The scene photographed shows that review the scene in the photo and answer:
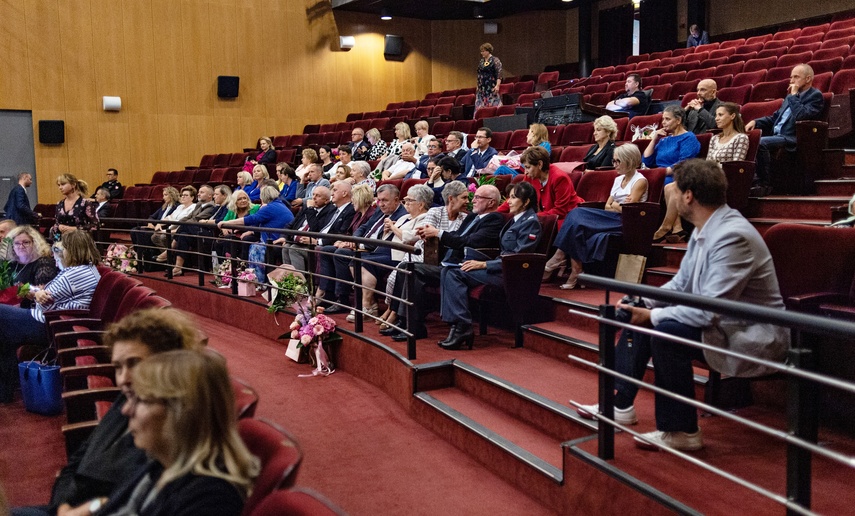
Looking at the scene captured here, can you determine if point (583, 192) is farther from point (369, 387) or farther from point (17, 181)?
point (17, 181)

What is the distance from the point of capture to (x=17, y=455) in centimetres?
296

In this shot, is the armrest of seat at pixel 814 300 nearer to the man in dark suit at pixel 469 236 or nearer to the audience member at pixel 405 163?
the man in dark suit at pixel 469 236

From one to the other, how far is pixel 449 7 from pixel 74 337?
1066cm

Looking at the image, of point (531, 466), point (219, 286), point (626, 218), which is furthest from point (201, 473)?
point (219, 286)

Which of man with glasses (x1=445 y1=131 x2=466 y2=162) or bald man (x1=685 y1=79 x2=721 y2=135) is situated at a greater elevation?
bald man (x1=685 y1=79 x2=721 y2=135)

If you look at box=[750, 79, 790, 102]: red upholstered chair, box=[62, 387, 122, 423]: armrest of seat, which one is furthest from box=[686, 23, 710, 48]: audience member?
box=[62, 387, 122, 423]: armrest of seat

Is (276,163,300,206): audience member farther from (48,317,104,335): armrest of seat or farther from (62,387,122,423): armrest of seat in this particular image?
(62,387,122,423): armrest of seat

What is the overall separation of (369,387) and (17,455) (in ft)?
5.32

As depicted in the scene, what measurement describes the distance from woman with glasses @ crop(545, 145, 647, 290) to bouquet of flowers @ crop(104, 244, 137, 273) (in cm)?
455

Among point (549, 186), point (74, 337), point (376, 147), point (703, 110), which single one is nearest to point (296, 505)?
point (74, 337)

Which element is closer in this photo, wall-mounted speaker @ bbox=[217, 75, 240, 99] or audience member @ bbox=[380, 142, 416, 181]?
audience member @ bbox=[380, 142, 416, 181]

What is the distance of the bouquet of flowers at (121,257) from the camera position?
6.92 m

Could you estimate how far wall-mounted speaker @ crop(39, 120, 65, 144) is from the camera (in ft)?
32.3

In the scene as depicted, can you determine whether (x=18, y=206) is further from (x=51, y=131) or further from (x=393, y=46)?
(x=393, y=46)
